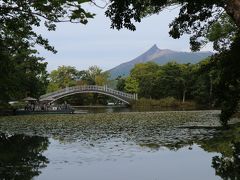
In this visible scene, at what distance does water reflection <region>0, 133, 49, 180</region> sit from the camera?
32.2ft

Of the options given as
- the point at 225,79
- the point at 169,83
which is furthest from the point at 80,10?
the point at 169,83

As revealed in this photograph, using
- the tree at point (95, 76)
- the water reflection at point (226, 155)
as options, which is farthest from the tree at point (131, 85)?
the water reflection at point (226, 155)

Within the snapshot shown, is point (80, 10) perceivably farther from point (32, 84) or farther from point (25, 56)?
point (32, 84)

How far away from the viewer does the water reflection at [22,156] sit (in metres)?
9.82

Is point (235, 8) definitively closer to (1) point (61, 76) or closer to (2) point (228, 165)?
(2) point (228, 165)

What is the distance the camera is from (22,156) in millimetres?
12758

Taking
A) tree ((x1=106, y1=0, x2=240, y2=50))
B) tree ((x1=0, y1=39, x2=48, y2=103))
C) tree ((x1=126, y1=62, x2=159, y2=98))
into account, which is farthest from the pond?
tree ((x1=126, y1=62, x2=159, y2=98))

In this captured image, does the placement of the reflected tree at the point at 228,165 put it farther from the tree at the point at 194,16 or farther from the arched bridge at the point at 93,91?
the arched bridge at the point at 93,91

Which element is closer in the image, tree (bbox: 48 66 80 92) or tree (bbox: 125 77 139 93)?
tree (bbox: 125 77 139 93)

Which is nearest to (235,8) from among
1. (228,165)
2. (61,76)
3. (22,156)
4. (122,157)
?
(228,165)

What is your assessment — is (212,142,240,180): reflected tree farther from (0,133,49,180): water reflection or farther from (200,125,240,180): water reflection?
(0,133,49,180): water reflection

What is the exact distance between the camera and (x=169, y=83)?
6525 cm

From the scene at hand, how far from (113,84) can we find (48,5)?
287 ft

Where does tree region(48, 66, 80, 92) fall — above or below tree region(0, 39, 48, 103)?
above
